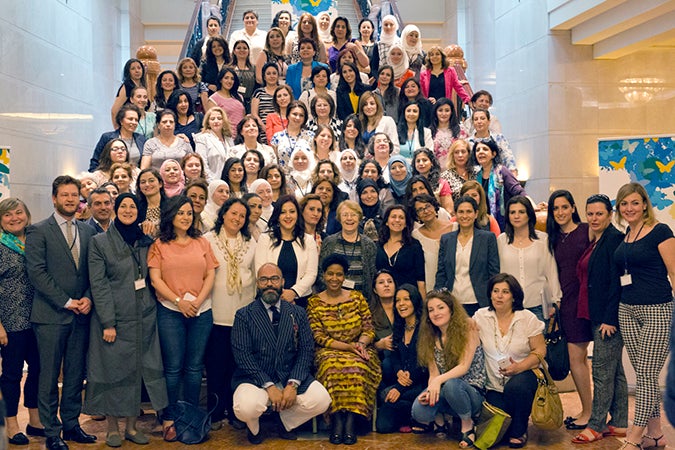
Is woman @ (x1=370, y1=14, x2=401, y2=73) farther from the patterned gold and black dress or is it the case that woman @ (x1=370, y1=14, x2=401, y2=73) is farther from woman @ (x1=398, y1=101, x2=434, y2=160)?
the patterned gold and black dress

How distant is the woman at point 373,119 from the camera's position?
8.47 meters

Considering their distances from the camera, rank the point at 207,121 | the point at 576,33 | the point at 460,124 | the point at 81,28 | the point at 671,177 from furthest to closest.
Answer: the point at 81,28 < the point at 576,33 < the point at 460,124 < the point at 207,121 < the point at 671,177

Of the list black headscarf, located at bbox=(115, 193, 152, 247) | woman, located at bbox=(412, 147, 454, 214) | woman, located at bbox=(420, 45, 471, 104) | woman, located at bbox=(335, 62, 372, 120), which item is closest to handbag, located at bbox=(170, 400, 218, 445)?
black headscarf, located at bbox=(115, 193, 152, 247)

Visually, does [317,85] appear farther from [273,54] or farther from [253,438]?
[253,438]

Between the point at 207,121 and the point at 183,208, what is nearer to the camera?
the point at 183,208

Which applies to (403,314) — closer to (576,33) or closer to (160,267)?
(160,267)

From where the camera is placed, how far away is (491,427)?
220 inches

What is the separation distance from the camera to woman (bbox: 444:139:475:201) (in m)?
7.62

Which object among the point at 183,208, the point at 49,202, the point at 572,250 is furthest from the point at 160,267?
the point at 49,202

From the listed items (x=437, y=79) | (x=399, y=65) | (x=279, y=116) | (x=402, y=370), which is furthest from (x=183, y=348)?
(x=399, y=65)

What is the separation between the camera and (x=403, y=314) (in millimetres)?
6043

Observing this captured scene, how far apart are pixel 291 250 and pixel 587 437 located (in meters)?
2.50

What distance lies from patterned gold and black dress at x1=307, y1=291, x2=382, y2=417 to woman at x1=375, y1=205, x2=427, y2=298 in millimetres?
390

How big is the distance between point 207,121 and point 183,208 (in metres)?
2.35
